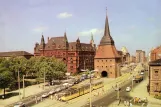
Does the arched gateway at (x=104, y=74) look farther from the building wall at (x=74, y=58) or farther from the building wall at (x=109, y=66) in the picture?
the building wall at (x=74, y=58)

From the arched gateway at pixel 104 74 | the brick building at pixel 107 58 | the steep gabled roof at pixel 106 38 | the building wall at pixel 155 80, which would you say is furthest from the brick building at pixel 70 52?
the building wall at pixel 155 80

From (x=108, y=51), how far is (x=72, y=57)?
23.1m

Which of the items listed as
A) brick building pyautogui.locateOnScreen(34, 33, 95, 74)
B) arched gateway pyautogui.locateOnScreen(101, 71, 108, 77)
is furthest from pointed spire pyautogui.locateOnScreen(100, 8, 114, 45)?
brick building pyautogui.locateOnScreen(34, 33, 95, 74)

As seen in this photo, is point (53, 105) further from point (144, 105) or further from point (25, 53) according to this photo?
point (25, 53)

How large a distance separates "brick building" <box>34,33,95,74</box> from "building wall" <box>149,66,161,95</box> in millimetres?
59588

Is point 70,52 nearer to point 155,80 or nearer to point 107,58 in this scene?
point 107,58

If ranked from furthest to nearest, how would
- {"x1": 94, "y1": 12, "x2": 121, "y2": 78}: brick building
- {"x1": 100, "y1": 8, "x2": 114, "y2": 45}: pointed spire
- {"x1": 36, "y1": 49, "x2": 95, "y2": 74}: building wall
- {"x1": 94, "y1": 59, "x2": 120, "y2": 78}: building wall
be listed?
{"x1": 36, "y1": 49, "x2": 95, "y2": 74}: building wall → {"x1": 100, "y1": 8, "x2": 114, "y2": 45}: pointed spire → {"x1": 94, "y1": 12, "x2": 121, "y2": 78}: brick building → {"x1": 94, "y1": 59, "x2": 120, "y2": 78}: building wall

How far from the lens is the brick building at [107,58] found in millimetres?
101188

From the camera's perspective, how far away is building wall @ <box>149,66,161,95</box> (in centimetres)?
6123

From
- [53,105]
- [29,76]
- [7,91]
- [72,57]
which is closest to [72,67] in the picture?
[72,57]

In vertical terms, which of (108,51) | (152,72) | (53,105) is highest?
(108,51)

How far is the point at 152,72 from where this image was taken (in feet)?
204

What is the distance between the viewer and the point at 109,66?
334 ft

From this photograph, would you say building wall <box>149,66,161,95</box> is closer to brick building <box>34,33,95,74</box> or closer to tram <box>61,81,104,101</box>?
tram <box>61,81,104,101</box>
